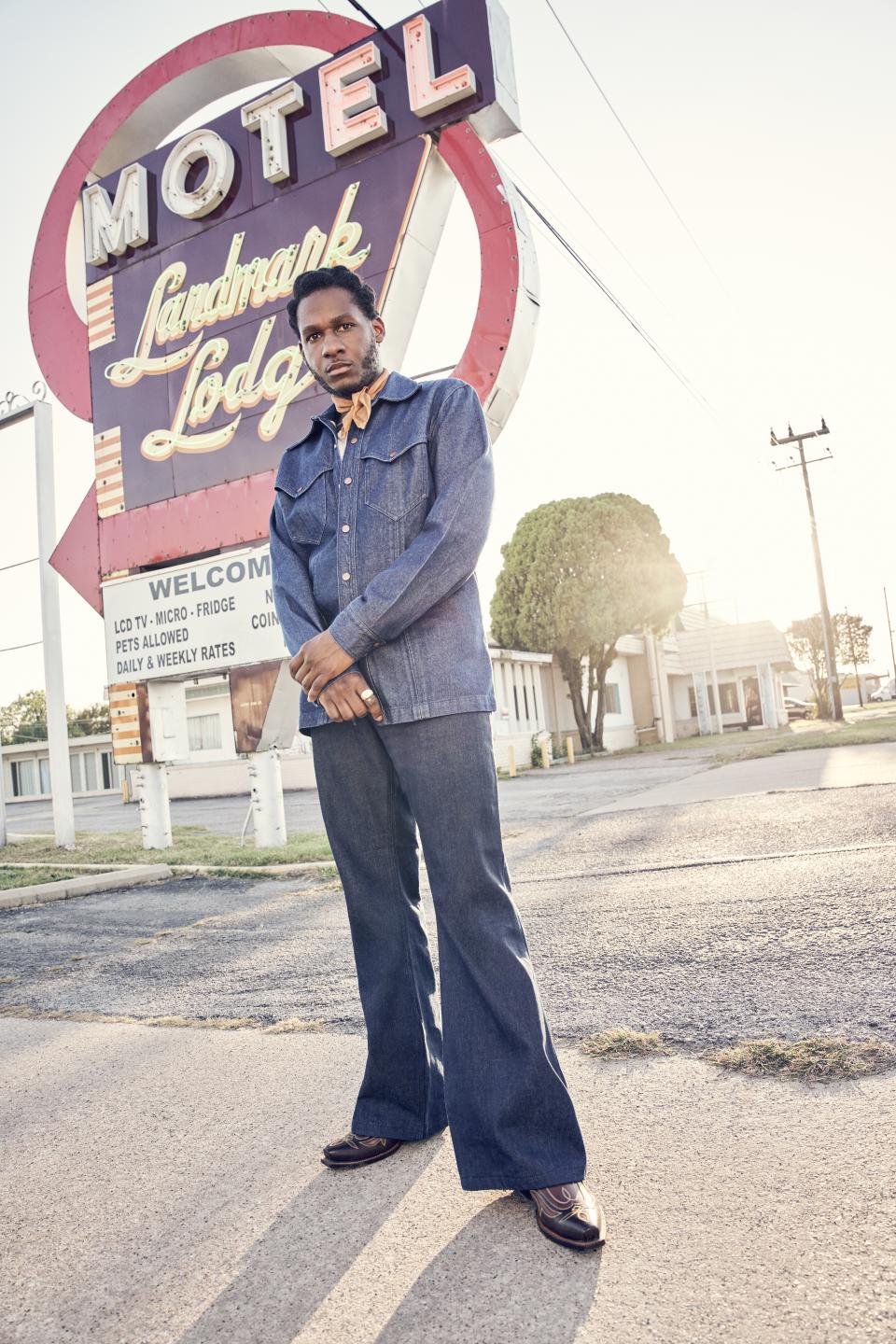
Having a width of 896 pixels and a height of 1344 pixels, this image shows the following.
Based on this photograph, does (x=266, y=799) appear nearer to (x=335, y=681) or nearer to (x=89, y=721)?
(x=335, y=681)

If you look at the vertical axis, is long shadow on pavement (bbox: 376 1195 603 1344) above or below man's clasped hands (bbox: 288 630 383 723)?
→ below

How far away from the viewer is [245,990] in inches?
133

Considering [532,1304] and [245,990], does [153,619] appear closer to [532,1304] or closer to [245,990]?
[245,990]

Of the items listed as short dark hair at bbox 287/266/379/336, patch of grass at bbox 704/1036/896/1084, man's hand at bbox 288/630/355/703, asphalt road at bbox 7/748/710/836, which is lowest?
asphalt road at bbox 7/748/710/836

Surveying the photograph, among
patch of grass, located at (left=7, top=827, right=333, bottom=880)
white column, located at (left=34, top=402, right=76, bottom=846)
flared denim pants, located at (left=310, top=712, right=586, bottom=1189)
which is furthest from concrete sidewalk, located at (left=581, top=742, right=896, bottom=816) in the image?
flared denim pants, located at (left=310, top=712, right=586, bottom=1189)

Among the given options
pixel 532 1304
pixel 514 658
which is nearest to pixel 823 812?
pixel 532 1304

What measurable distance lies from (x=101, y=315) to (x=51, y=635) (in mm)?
4005

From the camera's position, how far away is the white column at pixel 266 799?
29.8ft

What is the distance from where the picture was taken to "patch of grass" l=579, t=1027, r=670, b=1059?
2.25 meters

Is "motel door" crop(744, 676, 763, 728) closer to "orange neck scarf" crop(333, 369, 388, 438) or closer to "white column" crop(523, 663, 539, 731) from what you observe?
"white column" crop(523, 663, 539, 731)

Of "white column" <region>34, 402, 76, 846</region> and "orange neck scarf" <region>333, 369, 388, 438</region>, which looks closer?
"orange neck scarf" <region>333, 369, 388, 438</region>

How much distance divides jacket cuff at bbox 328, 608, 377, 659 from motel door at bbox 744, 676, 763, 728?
38.2m

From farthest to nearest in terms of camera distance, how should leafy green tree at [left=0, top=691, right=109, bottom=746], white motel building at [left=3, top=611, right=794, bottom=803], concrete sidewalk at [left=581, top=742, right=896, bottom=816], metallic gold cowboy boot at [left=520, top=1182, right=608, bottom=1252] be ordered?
leafy green tree at [left=0, top=691, right=109, bottom=746]
white motel building at [left=3, top=611, right=794, bottom=803]
concrete sidewalk at [left=581, top=742, right=896, bottom=816]
metallic gold cowboy boot at [left=520, top=1182, right=608, bottom=1252]

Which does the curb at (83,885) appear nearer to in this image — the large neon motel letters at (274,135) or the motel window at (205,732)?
the large neon motel letters at (274,135)
